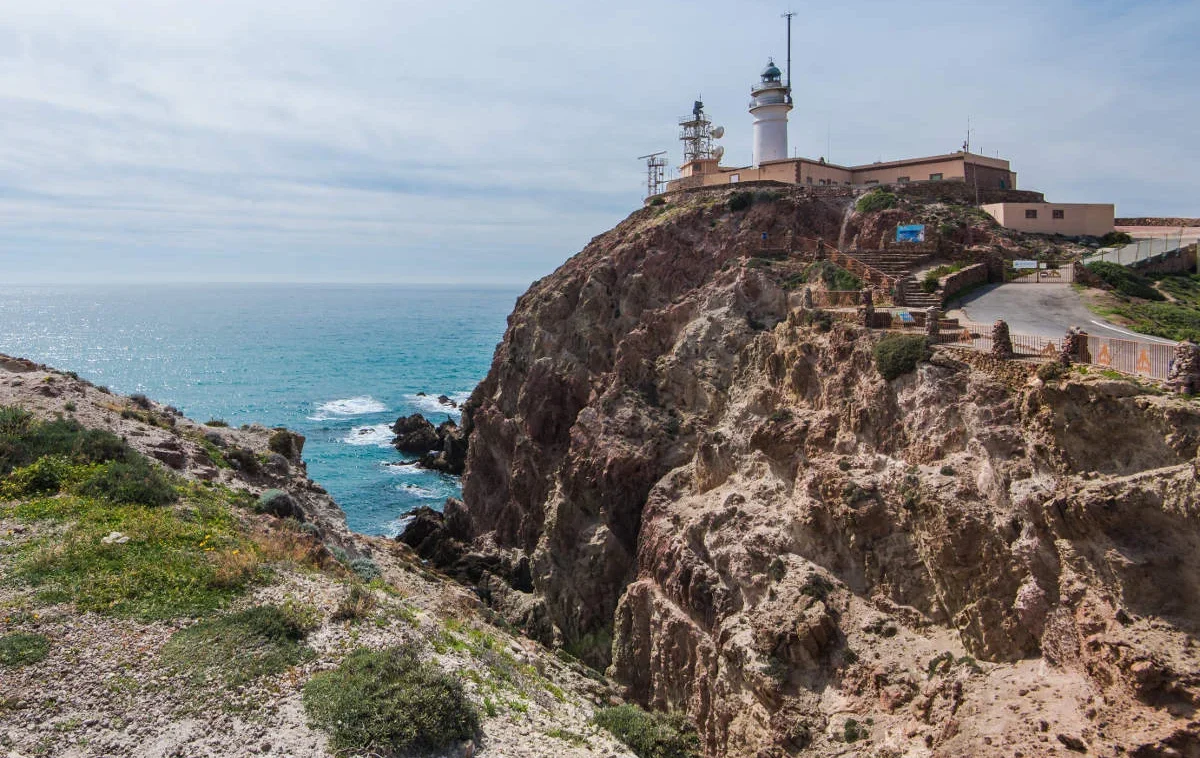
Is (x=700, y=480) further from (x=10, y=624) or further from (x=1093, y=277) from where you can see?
(x=10, y=624)

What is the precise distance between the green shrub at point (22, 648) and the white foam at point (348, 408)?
65.8 m

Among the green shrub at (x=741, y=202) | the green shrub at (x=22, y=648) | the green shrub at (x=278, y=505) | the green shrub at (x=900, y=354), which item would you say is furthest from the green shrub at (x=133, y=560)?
the green shrub at (x=741, y=202)

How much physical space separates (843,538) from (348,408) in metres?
71.2

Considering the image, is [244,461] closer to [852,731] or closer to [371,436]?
[852,731]

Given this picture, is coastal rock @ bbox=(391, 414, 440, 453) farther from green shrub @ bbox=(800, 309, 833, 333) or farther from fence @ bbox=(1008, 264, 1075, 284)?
fence @ bbox=(1008, 264, 1075, 284)

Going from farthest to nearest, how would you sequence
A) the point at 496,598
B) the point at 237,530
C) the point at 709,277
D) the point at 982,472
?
the point at 709,277 < the point at 496,598 < the point at 237,530 < the point at 982,472

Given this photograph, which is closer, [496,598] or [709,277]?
[496,598]

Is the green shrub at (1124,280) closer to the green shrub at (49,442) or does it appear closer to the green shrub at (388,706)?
the green shrub at (388,706)

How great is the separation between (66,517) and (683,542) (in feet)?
62.2

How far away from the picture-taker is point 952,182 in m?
43.3

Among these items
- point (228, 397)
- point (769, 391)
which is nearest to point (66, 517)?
point (769, 391)

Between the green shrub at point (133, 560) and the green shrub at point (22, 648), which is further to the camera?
the green shrub at point (133, 560)

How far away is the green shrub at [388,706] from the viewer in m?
13.4

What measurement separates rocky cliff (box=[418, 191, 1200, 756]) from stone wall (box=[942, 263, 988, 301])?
6909 mm
